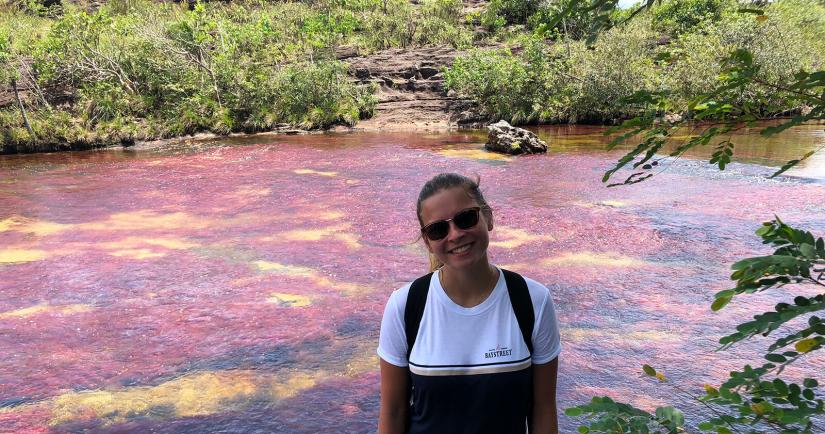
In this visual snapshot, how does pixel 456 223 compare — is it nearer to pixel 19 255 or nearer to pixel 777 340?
pixel 777 340

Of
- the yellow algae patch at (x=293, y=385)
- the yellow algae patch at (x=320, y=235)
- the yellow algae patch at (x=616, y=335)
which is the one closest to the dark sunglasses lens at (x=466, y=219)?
the yellow algae patch at (x=293, y=385)

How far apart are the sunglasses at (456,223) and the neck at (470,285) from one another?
127mm

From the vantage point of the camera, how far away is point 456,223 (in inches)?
76.3

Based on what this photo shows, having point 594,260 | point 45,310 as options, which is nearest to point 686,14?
point 594,260

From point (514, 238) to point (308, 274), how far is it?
121 inches

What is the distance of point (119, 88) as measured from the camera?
23.7m

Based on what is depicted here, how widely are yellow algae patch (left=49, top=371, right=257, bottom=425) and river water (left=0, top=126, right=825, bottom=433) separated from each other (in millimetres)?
16

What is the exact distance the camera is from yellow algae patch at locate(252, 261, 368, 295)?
684 centimetres

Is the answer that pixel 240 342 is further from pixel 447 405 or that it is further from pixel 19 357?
pixel 447 405

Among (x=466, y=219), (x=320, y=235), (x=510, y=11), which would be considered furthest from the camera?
(x=510, y=11)

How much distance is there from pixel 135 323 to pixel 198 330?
2.42 ft

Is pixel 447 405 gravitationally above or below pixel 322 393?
above

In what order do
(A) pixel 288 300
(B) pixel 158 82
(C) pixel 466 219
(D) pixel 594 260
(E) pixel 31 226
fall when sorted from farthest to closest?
(B) pixel 158 82, (E) pixel 31 226, (D) pixel 594 260, (A) pixel 288 300, (C) pixel 466 219

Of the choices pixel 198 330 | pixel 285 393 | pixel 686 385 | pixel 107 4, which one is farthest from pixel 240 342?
pixel 107 4
